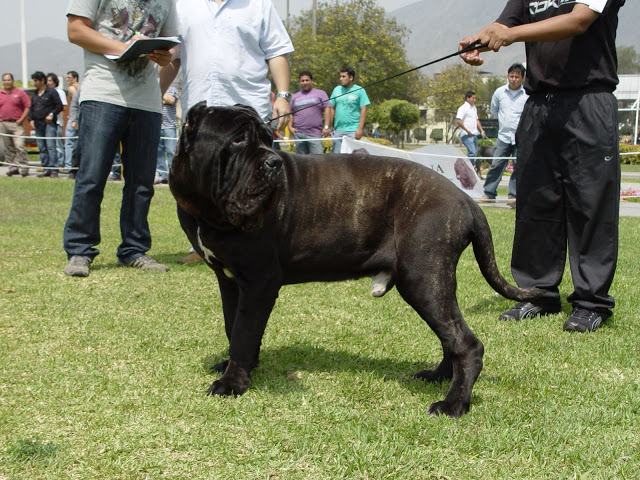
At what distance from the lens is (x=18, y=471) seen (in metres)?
2.27

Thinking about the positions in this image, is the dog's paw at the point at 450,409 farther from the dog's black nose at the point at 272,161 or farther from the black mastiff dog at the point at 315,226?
the dog's black nose at the point at 272,161

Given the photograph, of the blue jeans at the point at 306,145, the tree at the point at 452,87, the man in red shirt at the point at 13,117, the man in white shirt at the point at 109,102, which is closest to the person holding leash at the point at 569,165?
the man in white shirt at the point at 109,102

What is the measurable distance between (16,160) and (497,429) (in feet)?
52.4

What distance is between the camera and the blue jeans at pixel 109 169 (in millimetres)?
5332

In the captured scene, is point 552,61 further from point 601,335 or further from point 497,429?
point 497,429

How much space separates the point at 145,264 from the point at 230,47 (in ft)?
7.15

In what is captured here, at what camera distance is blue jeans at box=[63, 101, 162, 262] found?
17.5 feet

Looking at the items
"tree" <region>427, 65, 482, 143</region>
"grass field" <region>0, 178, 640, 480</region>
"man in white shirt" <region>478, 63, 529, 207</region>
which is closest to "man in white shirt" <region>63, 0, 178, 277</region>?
"grass field" <region>0, 178, 640, 480</region>

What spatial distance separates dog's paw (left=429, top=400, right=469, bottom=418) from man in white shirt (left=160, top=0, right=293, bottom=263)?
2.55 meters

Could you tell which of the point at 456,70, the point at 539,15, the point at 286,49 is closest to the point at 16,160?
the point at 286,49

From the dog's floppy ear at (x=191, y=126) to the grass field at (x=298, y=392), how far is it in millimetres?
1202

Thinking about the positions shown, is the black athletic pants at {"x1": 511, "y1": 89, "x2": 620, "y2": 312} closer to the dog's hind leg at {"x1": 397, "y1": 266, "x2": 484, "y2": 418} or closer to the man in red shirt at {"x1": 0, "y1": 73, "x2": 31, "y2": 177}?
the dog's hind leg at {"x1": 397, "y1": 266, "x2": 484, "y2": 418}

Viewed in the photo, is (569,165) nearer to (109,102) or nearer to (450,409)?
(450,409)

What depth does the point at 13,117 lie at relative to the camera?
15.6m
